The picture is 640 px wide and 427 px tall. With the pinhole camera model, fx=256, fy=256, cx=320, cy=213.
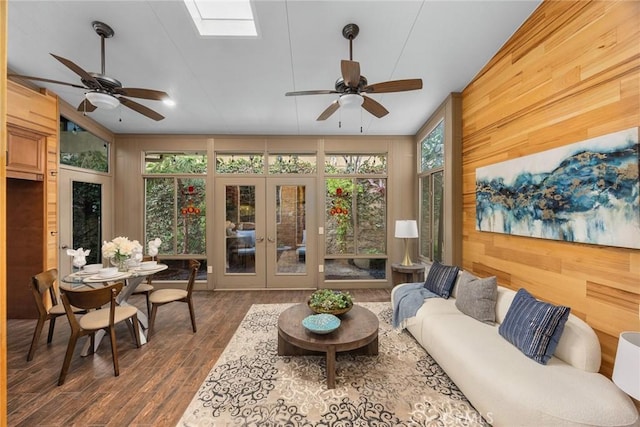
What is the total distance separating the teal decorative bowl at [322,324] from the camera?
224 centimetres

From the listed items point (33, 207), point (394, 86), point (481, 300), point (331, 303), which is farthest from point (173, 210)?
point (481, 300)

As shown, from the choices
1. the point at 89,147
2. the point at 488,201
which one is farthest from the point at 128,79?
the point at 488,201

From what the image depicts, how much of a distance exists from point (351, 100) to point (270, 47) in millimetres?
1010

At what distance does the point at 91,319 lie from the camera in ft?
7.90

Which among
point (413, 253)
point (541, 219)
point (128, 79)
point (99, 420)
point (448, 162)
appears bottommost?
point (99, 420)

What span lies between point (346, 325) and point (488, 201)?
2087 mm

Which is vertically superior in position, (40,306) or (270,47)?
(270,47)

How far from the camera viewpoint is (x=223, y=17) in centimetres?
235

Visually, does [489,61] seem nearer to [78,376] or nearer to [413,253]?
[413,253]

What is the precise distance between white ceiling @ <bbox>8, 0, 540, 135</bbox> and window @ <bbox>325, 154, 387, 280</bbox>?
1.47 meters

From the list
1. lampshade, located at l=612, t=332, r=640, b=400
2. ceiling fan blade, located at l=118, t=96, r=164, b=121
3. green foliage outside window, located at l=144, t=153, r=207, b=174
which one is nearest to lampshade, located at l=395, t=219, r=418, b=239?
lampshade, located at l=612, t=332, r=640, b=400

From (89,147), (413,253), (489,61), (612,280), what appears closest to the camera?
(612,280)

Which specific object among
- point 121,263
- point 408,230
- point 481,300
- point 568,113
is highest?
point 568,113

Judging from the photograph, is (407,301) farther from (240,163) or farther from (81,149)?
(81,149)
